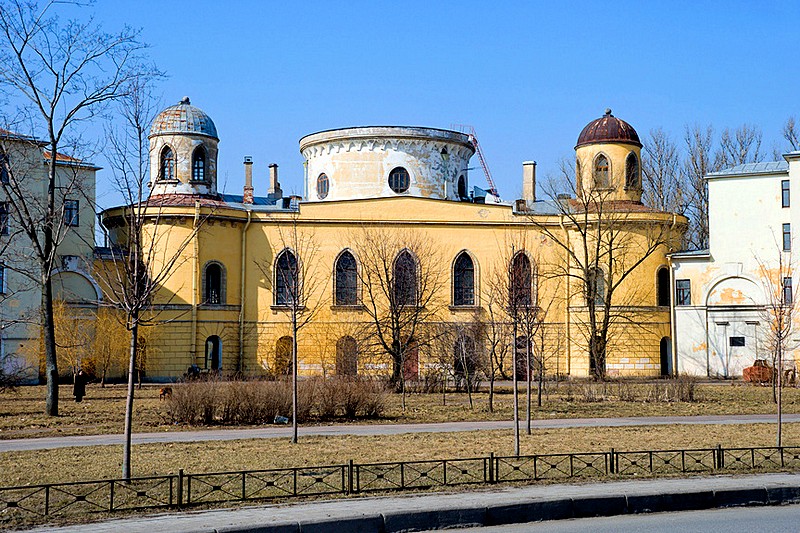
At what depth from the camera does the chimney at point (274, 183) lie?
202ft

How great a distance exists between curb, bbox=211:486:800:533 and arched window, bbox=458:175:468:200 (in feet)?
135

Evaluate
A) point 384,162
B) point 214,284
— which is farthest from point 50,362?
point 384,162

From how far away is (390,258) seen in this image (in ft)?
158

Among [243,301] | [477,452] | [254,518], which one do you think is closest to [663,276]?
[243,301]

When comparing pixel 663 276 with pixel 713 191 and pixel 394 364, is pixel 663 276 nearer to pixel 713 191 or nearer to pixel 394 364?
pixel 713 191

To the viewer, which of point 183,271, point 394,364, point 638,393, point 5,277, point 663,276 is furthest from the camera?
point 663,276

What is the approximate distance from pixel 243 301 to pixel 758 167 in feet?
81.0

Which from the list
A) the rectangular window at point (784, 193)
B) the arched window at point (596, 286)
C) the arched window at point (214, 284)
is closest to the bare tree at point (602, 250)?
the arched window at point (596, 286)

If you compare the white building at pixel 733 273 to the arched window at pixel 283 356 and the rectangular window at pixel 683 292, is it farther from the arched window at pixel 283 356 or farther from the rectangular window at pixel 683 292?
the arched window at pixel 283 356

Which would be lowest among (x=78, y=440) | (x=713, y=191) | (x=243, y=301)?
(x=78, y=440)

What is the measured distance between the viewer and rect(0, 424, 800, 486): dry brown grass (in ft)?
53.1

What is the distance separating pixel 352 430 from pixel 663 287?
99.7 feet

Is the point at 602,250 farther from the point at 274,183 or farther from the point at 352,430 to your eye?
the point at 352,430

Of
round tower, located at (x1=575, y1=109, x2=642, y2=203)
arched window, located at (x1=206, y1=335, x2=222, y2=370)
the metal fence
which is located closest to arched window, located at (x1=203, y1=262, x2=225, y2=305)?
arched window, located at (x1=206, y1=335, x2=222, y2=370)
